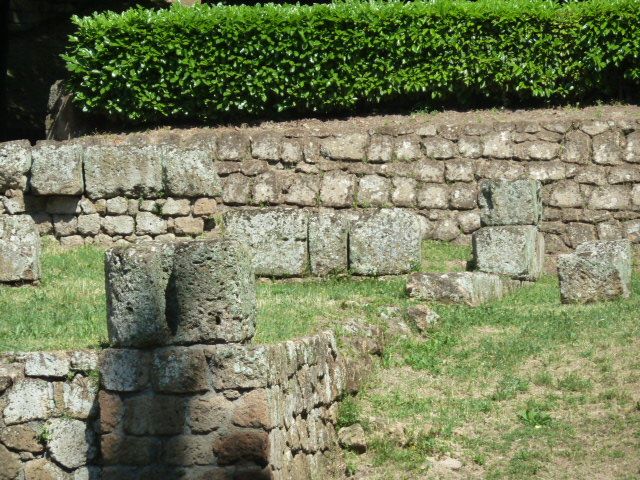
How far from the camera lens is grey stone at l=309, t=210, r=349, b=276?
13.9 m

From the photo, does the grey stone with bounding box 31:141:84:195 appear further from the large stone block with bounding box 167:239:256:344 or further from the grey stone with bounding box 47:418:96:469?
the large stone block with bounding box 167:239:256:344

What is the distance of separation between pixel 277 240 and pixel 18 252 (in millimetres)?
2661

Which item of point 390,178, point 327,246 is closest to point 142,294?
point 327,246

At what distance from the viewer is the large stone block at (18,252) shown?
1270cm

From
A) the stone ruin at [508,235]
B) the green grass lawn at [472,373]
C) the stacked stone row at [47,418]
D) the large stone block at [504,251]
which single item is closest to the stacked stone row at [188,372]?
the stacked stone row at [47,418]

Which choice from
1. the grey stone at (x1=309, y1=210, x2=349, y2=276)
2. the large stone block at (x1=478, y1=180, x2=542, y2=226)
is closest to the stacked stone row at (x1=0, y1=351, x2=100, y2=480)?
the grey stone at (x1=309, y1=210, x2=349, y2=276)

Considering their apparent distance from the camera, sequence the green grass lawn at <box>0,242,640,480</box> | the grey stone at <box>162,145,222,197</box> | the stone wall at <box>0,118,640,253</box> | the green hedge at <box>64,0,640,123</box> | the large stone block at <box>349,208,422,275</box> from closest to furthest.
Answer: the green grass lawn at <box>0,242,640,480</box> → the large stone block at <box>349,208,422,275</box> → the grey stone at <box>162,145,222,197</box> → the stone wall at <box>0,118,640,253</box> → the green hedge at <box>64,0,640,123</box>

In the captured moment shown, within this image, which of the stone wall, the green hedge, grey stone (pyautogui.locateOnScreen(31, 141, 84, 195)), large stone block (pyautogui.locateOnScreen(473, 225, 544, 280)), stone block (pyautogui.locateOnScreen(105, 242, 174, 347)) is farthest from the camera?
the green hedge

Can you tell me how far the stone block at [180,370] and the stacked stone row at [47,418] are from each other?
1.76ft

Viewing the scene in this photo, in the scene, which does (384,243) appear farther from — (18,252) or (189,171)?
(18,252)

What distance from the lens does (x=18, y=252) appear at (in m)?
12.7

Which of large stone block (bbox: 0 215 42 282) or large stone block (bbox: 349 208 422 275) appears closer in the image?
large stone block (bbox: 0 215 42 282)

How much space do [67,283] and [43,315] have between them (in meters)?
2.09

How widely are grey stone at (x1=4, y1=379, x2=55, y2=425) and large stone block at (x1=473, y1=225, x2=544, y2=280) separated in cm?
649
